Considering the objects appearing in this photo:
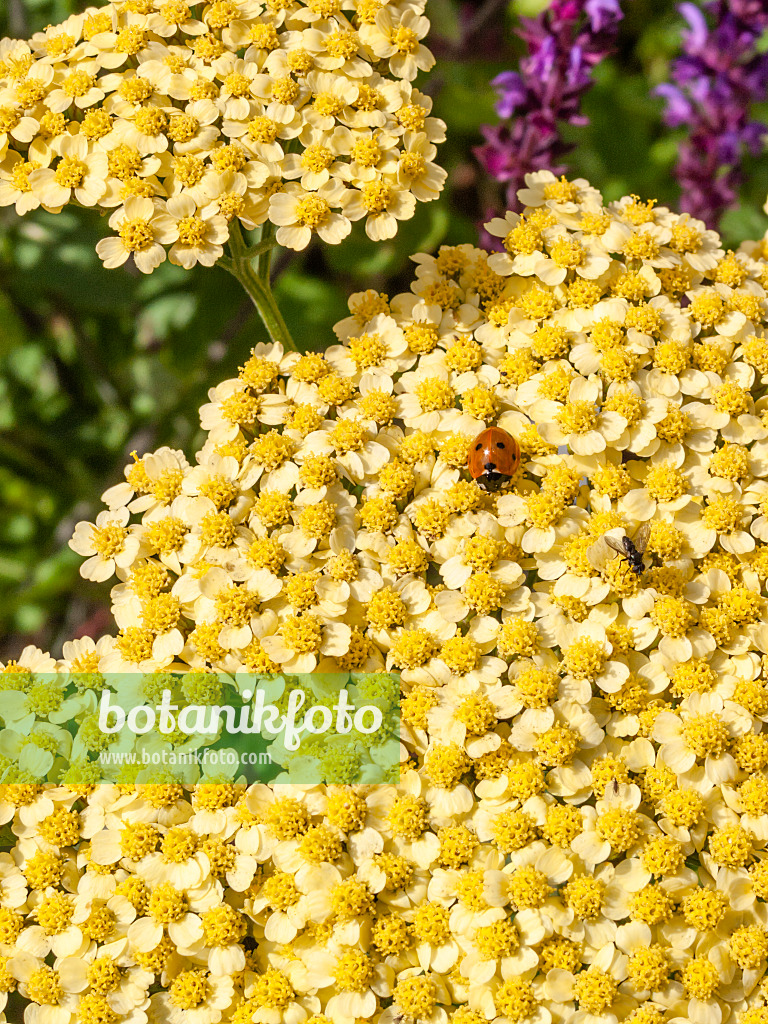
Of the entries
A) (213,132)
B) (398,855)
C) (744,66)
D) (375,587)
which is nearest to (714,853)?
(398,855)

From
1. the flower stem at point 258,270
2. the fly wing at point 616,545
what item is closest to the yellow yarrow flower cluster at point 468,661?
the fly wing at point 616,545

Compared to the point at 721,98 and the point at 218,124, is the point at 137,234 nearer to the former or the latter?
the point at 218,124

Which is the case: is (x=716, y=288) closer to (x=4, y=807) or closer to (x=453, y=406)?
(x=453, y=406)

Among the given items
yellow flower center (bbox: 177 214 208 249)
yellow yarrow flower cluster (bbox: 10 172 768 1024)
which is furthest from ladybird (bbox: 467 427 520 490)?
yellow flower center (bbox: 177 214 208 249)

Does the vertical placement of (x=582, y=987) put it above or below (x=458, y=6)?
below

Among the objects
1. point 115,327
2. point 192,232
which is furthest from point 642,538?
point 115,327

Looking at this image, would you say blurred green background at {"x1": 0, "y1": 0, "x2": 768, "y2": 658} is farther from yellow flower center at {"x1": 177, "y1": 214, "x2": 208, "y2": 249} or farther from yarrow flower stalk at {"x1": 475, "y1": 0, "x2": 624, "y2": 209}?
yellow flower center at {"x1": 177, "y1": 214, "x2": 208, "y2": 249}

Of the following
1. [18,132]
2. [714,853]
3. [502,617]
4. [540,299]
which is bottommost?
[714,853]
